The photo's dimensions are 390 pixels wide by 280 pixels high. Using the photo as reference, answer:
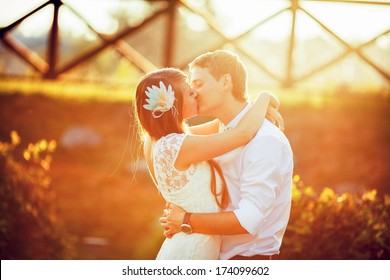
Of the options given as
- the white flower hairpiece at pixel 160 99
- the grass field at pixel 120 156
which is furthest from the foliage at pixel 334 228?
the grass field at pixel 120 156

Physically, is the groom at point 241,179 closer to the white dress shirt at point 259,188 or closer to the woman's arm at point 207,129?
the white dress shirt at point 259,188

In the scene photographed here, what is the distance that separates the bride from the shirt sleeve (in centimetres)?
11

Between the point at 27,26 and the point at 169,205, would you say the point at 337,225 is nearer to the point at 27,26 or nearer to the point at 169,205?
the point at 169,205

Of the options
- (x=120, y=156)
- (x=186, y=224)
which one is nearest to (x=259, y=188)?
(x=186, y=224)

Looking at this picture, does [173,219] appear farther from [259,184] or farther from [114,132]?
[114,132]

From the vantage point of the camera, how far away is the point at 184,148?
286 centimetres

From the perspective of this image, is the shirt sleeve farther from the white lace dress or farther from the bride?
the white lace dress

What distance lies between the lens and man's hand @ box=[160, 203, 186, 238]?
295 cm

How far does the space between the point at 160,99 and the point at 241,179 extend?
0.50 m

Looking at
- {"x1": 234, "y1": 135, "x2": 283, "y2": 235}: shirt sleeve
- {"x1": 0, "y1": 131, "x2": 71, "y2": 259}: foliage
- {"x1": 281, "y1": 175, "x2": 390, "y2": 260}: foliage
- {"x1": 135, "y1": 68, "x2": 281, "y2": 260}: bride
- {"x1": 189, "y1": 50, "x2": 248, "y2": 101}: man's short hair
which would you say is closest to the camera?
{"x1": 234, "y1": 135, "x2": 283, "y2": 235}: shirt sleeve

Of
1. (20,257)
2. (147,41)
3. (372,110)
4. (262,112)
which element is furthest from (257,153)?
(147,41)

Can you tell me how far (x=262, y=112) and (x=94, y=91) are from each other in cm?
362

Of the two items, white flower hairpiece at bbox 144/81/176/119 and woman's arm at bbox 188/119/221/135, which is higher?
woman's arm at bbox 188/119/221/135

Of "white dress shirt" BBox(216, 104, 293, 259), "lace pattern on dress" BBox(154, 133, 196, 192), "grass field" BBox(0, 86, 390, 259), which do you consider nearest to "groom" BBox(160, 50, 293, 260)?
"white dress shirt" BBox(216, 104, 293, 259)
